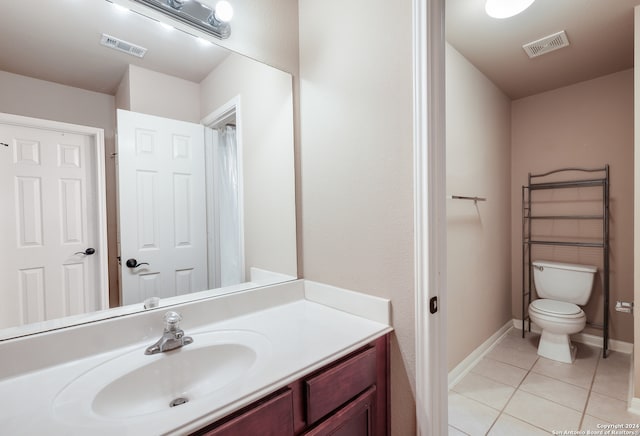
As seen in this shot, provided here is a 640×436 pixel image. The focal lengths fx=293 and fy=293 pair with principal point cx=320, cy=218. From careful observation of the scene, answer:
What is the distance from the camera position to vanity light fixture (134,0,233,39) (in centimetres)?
107

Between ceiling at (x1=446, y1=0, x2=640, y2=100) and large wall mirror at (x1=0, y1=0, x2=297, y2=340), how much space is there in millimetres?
1277

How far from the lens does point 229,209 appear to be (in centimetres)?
132

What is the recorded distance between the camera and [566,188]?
8.71 ft

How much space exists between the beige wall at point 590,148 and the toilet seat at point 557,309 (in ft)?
1.34

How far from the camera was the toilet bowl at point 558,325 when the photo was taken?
2246mm

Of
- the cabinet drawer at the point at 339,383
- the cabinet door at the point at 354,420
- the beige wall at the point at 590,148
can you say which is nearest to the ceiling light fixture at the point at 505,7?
the beige wall at the point at 590,148

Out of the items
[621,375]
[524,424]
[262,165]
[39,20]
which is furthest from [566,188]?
[39,20]

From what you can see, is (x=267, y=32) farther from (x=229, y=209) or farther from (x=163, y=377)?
(x=163, y=377)

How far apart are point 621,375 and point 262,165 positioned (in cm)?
289

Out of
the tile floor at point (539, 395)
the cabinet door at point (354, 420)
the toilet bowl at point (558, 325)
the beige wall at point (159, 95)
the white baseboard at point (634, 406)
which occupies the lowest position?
the tile floor at point (539, 395)

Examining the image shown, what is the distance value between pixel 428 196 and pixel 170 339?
0.95 metres

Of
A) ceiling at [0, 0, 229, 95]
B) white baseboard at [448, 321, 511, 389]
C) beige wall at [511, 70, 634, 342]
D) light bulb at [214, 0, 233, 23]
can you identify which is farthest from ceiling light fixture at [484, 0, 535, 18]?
white baseboard at [448, 321, 511, 389]

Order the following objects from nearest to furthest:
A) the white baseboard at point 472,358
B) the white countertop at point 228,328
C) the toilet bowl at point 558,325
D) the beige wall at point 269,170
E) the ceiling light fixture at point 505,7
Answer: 1. the white countertop at point 228,328
2. the beige wall at point 269,170
3. the ceiling light fixture at point 505,7
4. the white baseboard at point 472,358
5. the toilet bowl at point 558,325

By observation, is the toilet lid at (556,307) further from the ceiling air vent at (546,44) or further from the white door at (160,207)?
the white door at (160,207)
